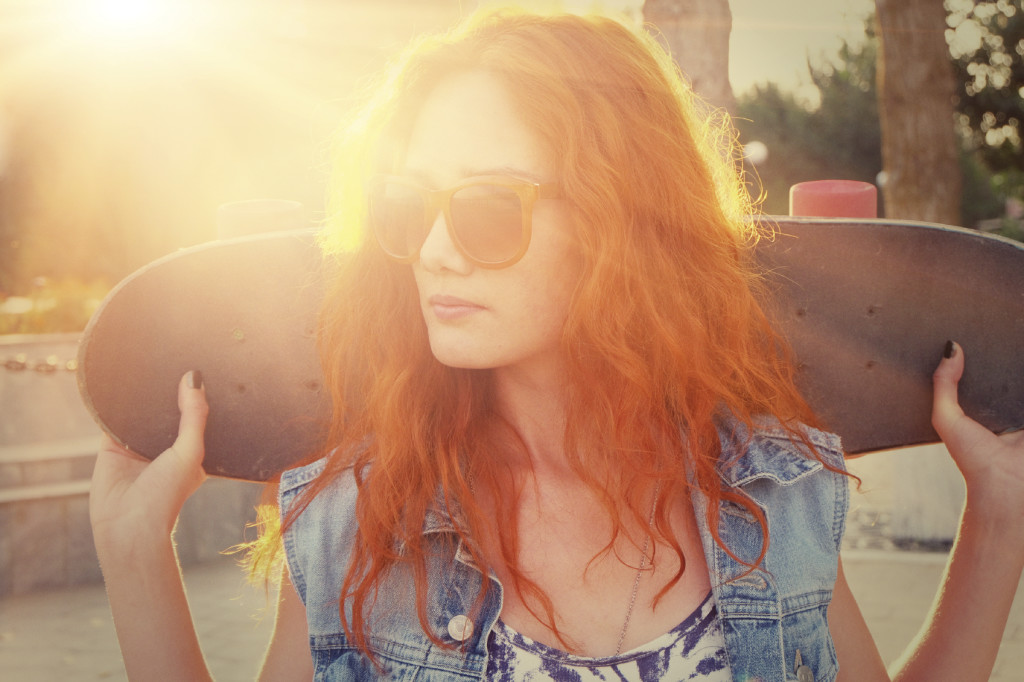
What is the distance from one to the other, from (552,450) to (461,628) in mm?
400

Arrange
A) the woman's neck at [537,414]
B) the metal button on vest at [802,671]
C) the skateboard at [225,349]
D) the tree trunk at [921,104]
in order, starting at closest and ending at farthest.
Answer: the metal button on vest at [802,671]
the woman's neck at [537,414]
the skateboard at [225,349]
the tree trunk at [921,104]

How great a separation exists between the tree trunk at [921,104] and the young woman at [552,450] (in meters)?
5.42

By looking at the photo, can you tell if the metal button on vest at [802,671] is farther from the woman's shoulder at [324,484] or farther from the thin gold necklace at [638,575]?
the woman's shoulder at [324,484]

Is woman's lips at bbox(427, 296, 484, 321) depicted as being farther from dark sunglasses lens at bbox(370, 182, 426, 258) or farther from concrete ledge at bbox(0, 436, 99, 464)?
concrete ledge at bbox(0, 436, 99, 464)

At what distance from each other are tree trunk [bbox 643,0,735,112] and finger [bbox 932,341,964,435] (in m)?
1.10

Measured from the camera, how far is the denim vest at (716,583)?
1.60 m

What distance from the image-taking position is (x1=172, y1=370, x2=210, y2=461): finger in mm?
1843

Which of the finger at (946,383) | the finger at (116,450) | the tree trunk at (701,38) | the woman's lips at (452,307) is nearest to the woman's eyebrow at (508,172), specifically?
the woman's lips at (452,307)

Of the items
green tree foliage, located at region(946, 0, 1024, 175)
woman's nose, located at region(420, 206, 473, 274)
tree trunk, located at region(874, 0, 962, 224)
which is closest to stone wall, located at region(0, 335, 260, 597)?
woman's nose, located at region(420, 206, 473, 274)

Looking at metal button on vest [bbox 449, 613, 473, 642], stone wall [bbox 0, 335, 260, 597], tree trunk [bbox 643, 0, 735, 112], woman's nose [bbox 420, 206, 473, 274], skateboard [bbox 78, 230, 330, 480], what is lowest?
stone wall [bbox 0, 335, 260, 597]

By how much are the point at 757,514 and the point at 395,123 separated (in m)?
1.03

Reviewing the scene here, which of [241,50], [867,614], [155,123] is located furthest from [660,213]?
[241,50]

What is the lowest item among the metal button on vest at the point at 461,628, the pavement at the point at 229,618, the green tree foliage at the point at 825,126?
the pavement at the point at 229,618

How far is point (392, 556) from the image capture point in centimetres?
165
